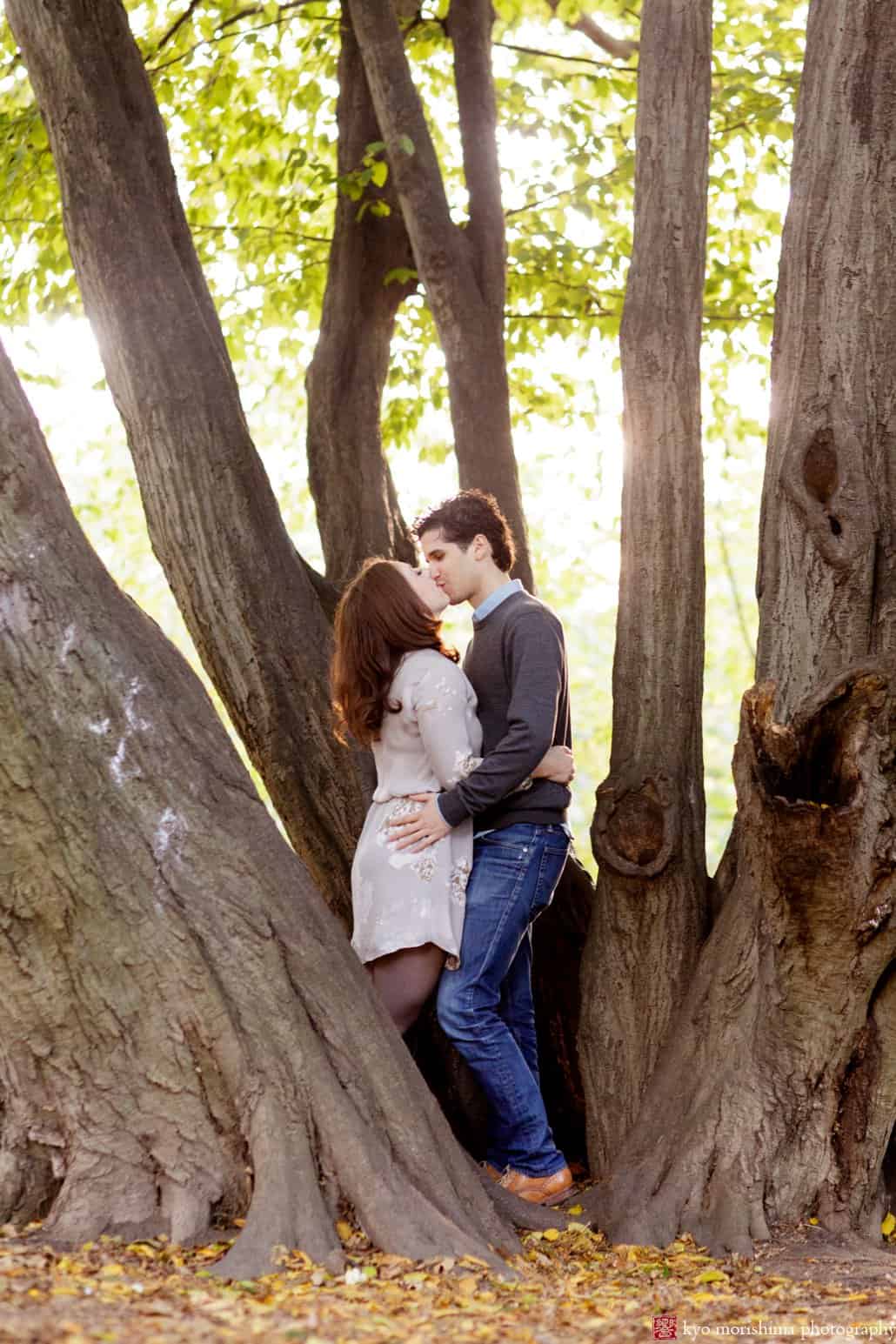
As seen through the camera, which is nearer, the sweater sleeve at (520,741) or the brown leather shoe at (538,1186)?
the sweater sleeve at (520,741)

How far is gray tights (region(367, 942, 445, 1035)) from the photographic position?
4.50 meters

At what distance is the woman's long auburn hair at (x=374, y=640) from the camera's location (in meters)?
4.52

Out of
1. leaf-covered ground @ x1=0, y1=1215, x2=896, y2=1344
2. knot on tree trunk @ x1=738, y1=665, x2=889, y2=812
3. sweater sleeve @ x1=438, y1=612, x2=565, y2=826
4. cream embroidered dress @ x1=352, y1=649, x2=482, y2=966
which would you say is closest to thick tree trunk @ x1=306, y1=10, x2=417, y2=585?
cream embroidered dress @ x1=352, y1=649, x2=482, y2=966

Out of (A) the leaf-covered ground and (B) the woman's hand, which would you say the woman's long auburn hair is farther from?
(A) the leaf-covered ground

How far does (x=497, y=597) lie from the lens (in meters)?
4.75

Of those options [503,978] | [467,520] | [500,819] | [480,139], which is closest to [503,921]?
[503,978]

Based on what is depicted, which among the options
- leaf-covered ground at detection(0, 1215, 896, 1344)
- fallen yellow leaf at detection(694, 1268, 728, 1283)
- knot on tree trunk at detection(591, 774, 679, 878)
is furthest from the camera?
knot on tree trunk at detection(591, 774, 679, 878)

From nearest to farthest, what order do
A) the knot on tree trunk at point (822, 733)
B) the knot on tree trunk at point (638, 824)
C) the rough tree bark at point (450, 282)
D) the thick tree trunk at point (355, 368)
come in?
the knot on tree trunk at point (822, 733)
the knot on tree trunk at point (638, 824)
the rough tree bark at point (450, 282)
the thick tree trunk at point (355, 368)

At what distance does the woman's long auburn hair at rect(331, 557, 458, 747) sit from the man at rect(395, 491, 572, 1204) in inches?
8.6

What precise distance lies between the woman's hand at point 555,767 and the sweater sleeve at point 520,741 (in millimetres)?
189

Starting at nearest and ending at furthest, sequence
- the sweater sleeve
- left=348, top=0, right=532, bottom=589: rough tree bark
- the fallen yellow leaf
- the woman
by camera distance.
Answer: the fallen yellow leaf < the sweater sleeve < the woman < left=348, top=0, right=532, bottom=589: rough tree bark

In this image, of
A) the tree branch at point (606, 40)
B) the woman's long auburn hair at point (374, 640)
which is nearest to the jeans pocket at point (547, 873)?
the woman's long auburn hair at point (374, 640)

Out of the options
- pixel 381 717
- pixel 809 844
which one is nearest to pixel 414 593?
pixel 381 717

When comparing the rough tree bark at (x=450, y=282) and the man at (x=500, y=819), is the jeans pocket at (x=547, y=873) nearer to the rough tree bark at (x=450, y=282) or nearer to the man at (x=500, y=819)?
the man at (x=500, y=819)
